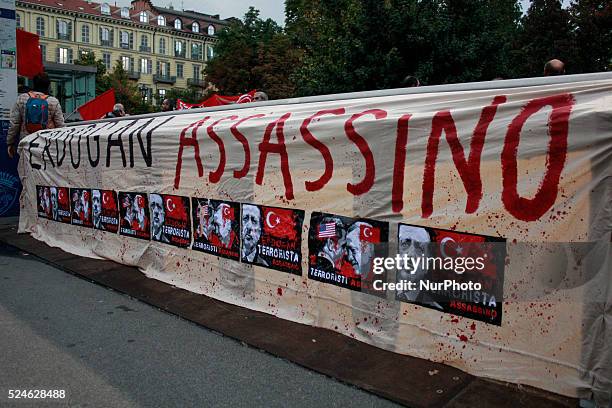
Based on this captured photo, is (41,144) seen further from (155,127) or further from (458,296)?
(458,296)

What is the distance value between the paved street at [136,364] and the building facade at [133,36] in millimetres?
63091

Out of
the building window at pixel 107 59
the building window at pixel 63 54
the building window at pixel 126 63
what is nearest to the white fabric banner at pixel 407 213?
the building window at pixel 63 54

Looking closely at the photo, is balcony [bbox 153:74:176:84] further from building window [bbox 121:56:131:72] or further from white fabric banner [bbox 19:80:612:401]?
white fabric banner [bbox 19:80:612:401]

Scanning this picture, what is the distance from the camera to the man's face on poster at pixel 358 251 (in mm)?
3625

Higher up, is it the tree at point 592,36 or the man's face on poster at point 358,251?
the tree at point 592,36

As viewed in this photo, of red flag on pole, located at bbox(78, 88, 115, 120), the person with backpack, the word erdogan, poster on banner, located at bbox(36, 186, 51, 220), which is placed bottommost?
poster on banner, located at bbox(36, 186, 51, 220)

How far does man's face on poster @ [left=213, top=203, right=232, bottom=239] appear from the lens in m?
4.68

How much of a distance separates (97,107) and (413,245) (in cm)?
923

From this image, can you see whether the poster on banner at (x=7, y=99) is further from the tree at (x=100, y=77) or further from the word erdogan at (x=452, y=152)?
the tree at (x=100, y=77)

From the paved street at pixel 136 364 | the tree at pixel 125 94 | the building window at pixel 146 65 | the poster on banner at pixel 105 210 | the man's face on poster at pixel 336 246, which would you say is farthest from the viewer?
the building window at pixel 146 65

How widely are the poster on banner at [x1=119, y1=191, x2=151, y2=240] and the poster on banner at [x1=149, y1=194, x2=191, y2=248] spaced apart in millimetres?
126

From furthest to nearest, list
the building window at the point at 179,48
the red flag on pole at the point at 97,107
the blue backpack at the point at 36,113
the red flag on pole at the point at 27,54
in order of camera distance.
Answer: the building window at the point at 179,48
the red flag on pole at the point at 97,107
the red flag on pole at the point at 27,54
the blue backpack at the point at 36,113

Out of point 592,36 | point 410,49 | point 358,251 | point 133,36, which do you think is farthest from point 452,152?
point 133,36

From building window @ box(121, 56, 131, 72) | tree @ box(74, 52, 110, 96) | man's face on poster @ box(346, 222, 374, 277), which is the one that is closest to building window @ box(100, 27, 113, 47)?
building window @ box(121, 56, 131, 72)
